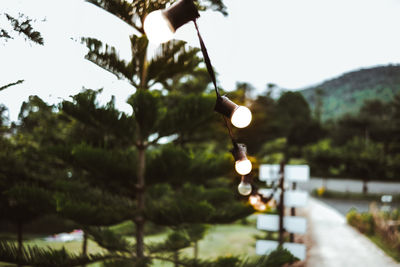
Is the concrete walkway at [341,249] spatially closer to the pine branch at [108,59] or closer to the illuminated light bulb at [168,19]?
the pine branch at [108,59]

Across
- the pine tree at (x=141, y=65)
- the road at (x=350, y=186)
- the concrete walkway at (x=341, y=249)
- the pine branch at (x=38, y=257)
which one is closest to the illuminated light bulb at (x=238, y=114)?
the pine tree at (x=141, y=65)

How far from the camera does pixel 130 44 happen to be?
1916mm

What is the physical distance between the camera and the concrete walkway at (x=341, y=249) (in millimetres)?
5141

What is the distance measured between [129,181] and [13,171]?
3.49ft

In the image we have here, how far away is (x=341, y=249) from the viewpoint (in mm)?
6148

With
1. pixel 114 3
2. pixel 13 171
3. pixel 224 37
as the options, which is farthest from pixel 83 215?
pixel 224 37

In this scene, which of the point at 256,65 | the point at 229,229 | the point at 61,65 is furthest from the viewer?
the point at 229,229

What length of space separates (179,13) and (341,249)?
6.70 m

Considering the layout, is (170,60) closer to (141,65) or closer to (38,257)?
(141,65)

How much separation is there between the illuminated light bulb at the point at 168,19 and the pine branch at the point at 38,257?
5.11 feet

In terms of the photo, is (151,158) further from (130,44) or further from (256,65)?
(256,65)

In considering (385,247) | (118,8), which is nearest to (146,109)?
(118,8)

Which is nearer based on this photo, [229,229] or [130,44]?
[130,44]

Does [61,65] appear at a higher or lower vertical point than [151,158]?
higher
